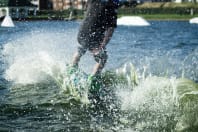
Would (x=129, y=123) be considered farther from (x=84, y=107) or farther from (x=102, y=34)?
(x=102, y=34)

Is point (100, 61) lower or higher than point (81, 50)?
lower

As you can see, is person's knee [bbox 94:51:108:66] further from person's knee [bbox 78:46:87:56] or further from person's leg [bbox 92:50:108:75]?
person's knee [bbox 78:46:87:56]

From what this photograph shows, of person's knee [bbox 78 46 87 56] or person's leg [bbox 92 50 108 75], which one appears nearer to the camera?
person's leg [bbox 92 50 108 75]

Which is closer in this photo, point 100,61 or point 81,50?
point 100,61

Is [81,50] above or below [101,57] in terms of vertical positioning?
above

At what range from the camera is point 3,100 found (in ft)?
29.7

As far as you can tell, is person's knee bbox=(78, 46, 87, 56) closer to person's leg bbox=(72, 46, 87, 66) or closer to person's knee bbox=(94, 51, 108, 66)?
person's leg bbox=(72, 46, 87, 66)

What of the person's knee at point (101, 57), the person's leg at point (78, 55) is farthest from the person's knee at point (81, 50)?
the person's knee at point (101, 57)

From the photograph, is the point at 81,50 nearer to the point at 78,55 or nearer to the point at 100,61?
the point at 78,55

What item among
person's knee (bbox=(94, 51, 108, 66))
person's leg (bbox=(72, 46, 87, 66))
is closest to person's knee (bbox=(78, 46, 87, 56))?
person's leg (bbox=(72, 46, 87, 66))

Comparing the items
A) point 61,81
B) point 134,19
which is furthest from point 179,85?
point 134,19

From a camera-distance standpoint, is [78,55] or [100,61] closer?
[100,61]

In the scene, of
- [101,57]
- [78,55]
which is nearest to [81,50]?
[78,55]

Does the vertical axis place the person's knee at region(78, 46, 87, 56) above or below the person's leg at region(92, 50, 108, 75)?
above
